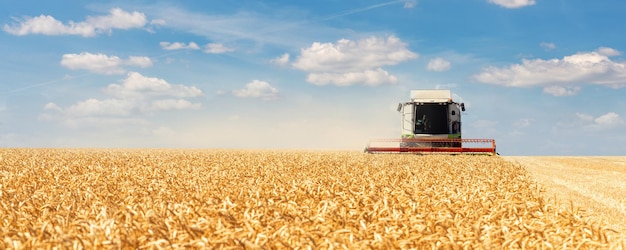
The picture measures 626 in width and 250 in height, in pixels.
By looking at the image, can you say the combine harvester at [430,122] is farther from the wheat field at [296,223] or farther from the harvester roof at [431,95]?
the wheat field at [296,223]

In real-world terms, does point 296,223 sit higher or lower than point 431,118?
lower

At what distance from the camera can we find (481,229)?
5.09 metres

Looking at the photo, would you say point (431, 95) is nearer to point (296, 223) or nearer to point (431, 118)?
point (431, 118)

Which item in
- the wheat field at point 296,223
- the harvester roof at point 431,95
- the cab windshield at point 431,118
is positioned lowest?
the wheat field at point 296,223

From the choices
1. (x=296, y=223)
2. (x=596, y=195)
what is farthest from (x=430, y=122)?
(x=296, y=223)

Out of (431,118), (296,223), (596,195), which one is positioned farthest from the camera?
(431,118)

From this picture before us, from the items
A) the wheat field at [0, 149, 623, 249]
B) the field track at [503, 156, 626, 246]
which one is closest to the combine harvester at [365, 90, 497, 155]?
the field track at [503, 156, 626, 246]

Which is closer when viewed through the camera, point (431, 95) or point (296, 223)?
point (296, 223)

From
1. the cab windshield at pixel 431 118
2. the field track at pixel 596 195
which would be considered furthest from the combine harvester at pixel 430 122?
the field track at pixel 596 195

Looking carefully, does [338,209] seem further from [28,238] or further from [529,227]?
[28,238]

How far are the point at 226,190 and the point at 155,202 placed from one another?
113 cm

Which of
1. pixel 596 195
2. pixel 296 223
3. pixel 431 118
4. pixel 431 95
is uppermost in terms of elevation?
pixel 431 95

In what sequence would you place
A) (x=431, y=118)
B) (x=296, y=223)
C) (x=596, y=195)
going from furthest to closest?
1. (x=431, y=118)
2. (x=596, y=195)
3. (x=296, y=223)

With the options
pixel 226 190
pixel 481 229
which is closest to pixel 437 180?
pixel 226 190
